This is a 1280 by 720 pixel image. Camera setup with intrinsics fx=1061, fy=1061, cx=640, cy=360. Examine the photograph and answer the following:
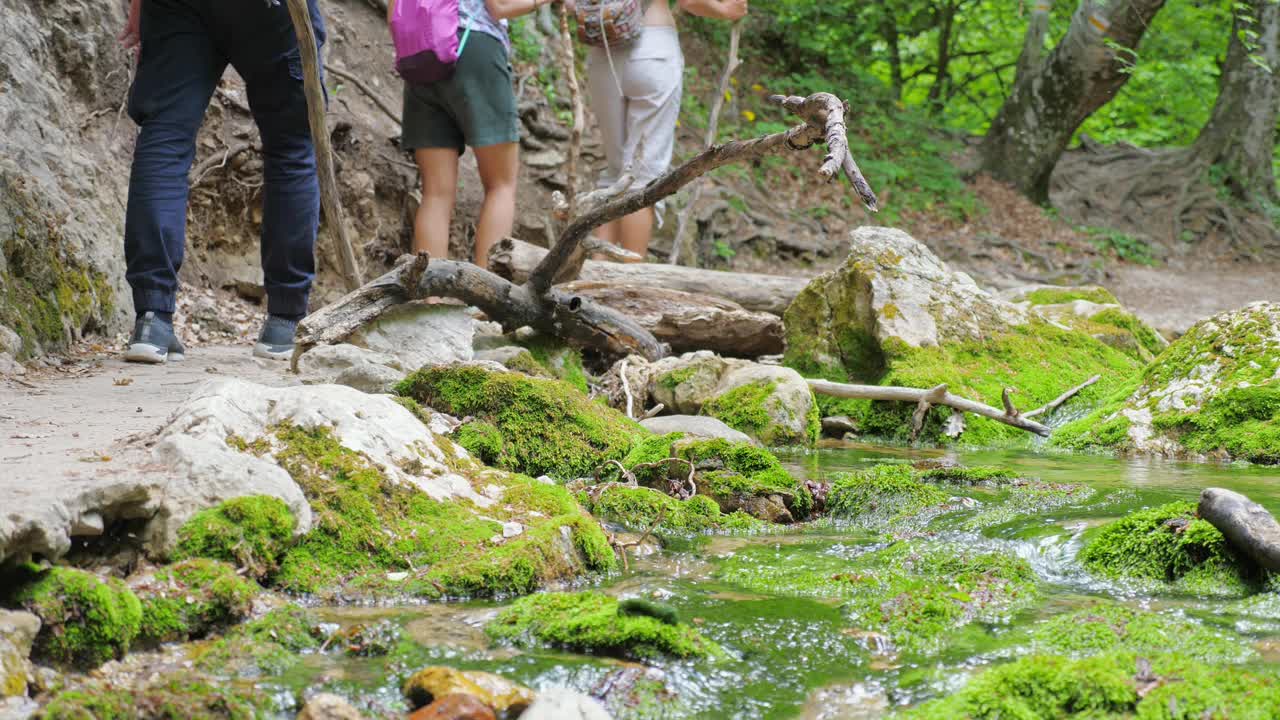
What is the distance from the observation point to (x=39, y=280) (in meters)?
5.13

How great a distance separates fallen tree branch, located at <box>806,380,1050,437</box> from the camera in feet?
18.7

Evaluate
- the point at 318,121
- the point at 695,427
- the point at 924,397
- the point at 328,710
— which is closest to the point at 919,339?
the point at 924,397

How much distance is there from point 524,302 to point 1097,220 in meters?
13.2

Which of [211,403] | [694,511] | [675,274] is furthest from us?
[675,274]

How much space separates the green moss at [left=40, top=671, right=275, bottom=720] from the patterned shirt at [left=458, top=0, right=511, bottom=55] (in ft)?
16.4

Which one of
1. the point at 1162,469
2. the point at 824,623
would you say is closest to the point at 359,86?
the point at 1162,469

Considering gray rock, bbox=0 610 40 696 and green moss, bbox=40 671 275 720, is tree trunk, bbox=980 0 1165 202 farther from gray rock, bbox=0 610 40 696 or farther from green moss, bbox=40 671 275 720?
gray rock, bbox=0 610 40 696

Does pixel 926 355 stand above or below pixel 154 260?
below

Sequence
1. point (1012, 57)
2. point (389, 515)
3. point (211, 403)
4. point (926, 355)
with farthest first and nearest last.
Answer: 1. point (1012, 57)
2. point (926, 355)
3. point (211, 403)
4. point (389, 515)

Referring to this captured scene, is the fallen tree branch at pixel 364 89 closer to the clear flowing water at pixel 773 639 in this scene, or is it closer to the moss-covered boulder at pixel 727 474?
the moss-covered boulder at pixel 727 474

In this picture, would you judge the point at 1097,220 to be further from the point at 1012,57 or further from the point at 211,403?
the point at 211,403

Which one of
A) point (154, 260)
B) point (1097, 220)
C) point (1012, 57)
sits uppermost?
point (1012, 57)

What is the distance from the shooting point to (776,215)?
13.6 metres

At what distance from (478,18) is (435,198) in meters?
1.12
